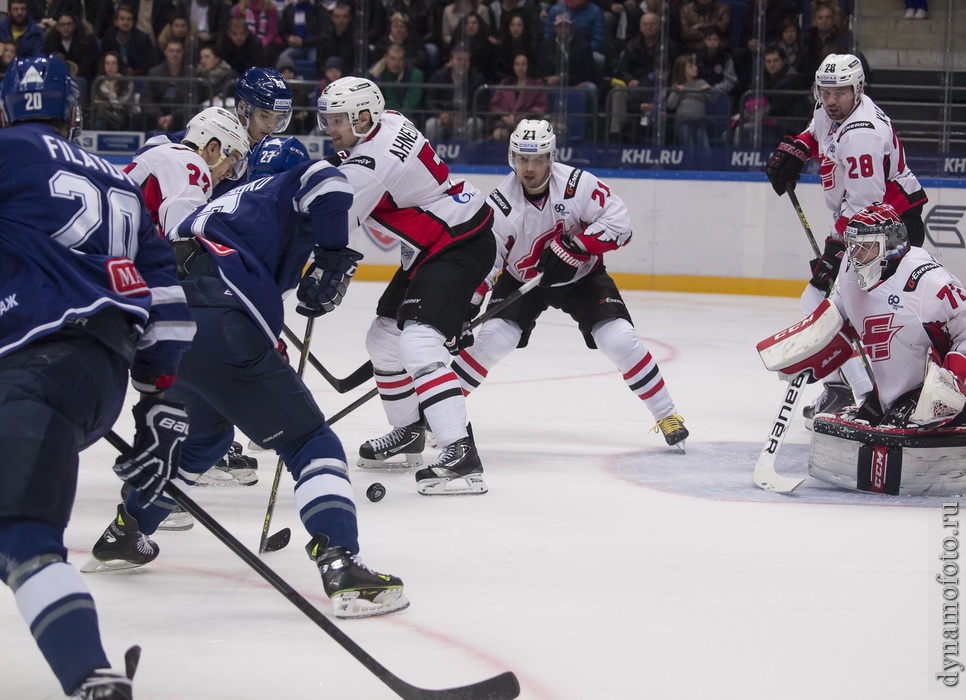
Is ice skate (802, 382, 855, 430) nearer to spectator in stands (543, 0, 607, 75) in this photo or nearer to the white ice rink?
the white ice rink

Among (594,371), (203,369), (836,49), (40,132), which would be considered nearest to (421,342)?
(203,369)

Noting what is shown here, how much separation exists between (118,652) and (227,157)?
2014 millimetres

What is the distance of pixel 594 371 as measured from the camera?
6.47 meters

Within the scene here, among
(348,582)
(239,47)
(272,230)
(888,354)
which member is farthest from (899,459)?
(239,47)

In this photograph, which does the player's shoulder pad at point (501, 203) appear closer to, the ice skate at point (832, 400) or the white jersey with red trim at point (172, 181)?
the white jersey with red trim at point (172, 181)

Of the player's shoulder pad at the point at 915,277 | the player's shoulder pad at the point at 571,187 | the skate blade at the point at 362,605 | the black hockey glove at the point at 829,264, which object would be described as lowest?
the skate blade at the point at 362,605

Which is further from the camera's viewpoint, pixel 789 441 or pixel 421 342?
Result: pixel 789 441

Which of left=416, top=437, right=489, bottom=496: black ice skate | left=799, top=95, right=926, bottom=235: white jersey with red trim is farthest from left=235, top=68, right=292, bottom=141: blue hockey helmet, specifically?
left=799, top=95, right=926, bottom=235: white jersey with red trim

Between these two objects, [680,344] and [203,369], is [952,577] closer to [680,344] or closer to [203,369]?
[203,369]

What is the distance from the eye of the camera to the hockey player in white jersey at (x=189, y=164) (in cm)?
404

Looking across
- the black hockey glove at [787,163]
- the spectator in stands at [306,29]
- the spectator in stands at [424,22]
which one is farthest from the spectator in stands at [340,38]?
the black hockey glove at [787,163]

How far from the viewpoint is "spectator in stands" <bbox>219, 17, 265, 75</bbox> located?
1018 centimetres

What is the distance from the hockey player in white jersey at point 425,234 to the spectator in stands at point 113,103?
619cm

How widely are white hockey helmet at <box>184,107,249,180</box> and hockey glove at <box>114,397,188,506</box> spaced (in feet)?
6.21
